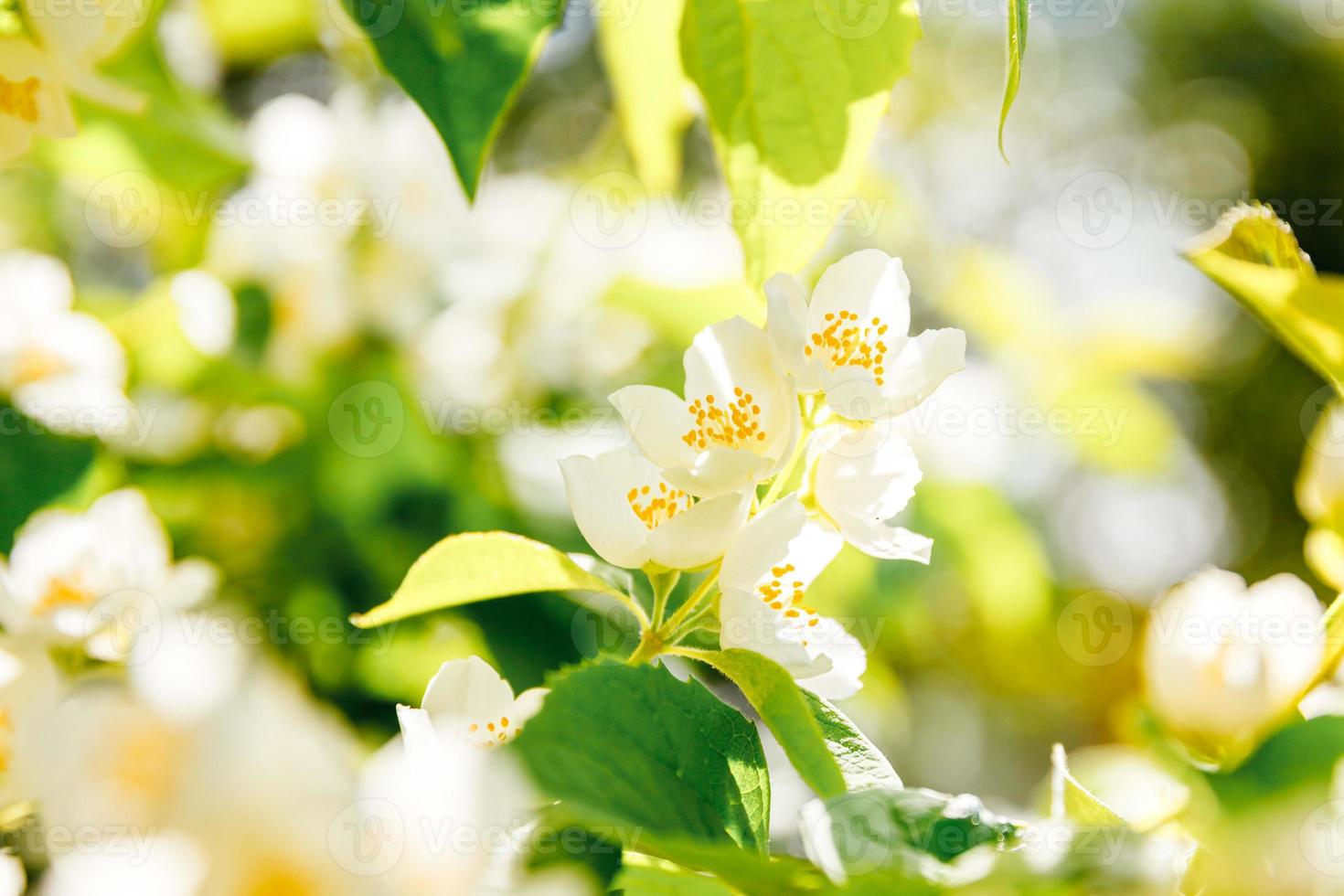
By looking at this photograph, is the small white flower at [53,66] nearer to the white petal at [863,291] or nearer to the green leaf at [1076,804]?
the white petal at [863,291]

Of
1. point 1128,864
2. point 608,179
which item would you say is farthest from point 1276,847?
point 608,179

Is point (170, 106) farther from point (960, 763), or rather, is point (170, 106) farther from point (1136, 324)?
point (960, 763)

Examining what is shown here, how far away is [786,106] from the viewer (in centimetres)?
38

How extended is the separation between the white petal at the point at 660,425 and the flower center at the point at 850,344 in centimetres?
5

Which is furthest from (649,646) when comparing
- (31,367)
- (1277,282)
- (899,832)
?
(31,367)

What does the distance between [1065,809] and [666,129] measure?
384 mm

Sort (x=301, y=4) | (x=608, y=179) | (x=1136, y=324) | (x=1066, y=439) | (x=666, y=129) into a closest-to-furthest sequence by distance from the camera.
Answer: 1. (x=666, y=129)
2. (x=301, y=4)
3. (x=608, y=179)
4. (x=1066, y=439)
5. (x=1136, y=324)

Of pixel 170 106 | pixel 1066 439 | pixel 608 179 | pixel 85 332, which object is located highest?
pixel 170 106

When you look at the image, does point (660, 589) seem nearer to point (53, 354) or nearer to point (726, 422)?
point (726, 422)

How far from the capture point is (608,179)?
1103 mm

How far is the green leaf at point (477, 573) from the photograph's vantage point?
33cm

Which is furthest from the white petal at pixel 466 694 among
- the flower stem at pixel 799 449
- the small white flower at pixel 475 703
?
the flower stem at pixel 799 449

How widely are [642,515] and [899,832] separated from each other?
162 mm

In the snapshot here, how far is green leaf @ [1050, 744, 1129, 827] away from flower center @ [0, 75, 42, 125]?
1.49 ft
